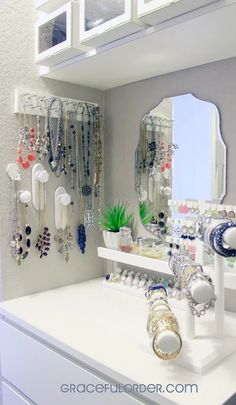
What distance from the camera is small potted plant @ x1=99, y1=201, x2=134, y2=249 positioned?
138 cm

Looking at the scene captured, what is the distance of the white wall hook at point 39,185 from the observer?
130cm

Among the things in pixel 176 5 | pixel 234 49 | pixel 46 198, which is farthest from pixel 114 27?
pixel 46 198

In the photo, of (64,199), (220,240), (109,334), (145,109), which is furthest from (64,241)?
(220,240)

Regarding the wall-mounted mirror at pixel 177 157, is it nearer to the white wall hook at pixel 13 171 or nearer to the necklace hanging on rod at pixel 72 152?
the necklace hanging on rod at pixel 72 152

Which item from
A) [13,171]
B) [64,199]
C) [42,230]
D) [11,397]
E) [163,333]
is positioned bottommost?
[11,397]

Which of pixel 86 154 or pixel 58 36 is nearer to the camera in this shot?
pixel 58 36

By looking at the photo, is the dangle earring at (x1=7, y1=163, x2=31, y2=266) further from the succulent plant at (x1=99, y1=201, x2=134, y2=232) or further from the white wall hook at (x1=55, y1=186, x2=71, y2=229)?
the succulent plant at (x1=99, y1=201, x2=134, y2=232)

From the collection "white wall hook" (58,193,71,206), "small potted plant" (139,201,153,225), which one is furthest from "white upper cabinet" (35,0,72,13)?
"small potted plant" (139,201,153,225)

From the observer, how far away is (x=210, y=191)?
1167mm

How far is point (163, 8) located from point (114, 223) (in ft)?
2.62

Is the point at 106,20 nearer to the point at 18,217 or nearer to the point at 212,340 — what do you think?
the point at 18,217

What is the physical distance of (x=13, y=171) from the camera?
1248mm

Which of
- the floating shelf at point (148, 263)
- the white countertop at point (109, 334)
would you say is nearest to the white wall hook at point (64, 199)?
the floating shelf at point (148, 263)

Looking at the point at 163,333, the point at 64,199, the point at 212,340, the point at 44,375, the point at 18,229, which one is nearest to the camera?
the point at 163,333
